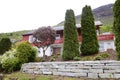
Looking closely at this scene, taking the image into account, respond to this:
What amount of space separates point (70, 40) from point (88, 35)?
1.95 metres

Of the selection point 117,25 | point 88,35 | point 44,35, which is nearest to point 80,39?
point 44,35

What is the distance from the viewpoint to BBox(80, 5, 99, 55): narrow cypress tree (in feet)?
61.8

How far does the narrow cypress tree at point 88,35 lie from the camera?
741 inches

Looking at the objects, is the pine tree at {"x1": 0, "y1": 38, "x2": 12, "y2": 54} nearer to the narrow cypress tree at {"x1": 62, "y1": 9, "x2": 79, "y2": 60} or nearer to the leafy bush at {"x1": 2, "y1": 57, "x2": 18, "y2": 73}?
the leafy bush at {"x1": 2, "y1": 57, "x2": 18, "y2": 73}

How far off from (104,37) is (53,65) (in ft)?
42.1

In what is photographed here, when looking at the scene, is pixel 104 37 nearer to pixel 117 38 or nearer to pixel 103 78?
pixel 117 38

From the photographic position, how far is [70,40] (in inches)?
727

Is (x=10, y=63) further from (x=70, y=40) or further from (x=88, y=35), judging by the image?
(x=88, y=35)

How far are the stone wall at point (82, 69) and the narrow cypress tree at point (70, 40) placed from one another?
4.17 meters

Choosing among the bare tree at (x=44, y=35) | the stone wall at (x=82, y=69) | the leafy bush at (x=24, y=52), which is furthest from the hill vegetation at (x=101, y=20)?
the stone wall at (x=82, y=69)

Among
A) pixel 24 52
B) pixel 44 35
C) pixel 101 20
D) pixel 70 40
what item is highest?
pixel 101 20

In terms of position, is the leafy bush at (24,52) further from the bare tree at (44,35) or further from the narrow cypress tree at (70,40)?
the bare tree at (44,35)

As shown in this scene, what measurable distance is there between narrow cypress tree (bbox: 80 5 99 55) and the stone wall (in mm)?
6085

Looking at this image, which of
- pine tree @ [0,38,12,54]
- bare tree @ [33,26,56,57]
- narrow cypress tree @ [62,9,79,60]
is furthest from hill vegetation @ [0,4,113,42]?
narrow cypress tree @ [62,9,79,60]
